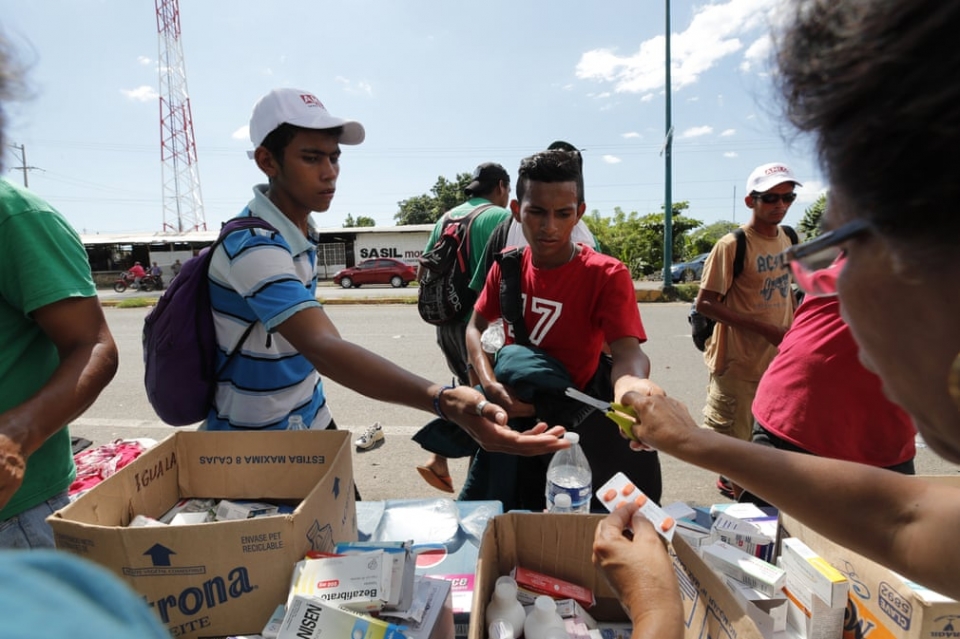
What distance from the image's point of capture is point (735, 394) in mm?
3342

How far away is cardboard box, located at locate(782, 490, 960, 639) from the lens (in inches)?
40.3

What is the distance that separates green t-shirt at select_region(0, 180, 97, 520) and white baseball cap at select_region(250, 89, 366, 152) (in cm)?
65

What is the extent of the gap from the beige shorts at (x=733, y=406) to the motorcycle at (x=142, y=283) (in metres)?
25.4

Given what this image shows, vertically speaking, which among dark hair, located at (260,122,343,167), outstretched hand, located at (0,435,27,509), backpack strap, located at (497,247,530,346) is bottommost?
outstretched hand, located at (0,435,27,509)

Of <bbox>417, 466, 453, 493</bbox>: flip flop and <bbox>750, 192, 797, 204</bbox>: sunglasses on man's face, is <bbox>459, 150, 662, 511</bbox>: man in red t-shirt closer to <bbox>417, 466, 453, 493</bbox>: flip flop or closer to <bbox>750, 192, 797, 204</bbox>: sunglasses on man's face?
<bbox>417, 466, 453, 493</bbox>: flip flop

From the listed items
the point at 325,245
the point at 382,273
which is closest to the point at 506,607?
the point at 382,273

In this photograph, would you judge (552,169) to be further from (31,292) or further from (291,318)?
(31,292)

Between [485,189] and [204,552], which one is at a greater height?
[485,189]

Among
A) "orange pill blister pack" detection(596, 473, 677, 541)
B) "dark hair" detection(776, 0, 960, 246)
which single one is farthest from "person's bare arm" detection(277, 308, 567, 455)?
"dark hair" detection(776, 0, 960, 246)

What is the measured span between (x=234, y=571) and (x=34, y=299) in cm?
84

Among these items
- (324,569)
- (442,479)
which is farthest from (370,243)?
(324,569)

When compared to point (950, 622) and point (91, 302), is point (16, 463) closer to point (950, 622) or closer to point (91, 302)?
point (91, 302)

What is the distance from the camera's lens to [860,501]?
109 cm

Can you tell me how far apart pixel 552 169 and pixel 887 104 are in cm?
175
